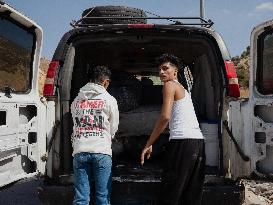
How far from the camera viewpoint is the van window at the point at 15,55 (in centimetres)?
453

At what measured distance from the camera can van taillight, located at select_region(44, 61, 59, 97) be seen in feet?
14.7

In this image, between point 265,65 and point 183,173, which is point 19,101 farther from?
point 265,65

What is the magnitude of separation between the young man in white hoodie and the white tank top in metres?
0.59

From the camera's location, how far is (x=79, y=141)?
4.25 metres

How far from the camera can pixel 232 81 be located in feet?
14.5

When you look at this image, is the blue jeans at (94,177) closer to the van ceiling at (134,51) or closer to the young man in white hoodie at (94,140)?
the young man in white hoodie at (94,140)

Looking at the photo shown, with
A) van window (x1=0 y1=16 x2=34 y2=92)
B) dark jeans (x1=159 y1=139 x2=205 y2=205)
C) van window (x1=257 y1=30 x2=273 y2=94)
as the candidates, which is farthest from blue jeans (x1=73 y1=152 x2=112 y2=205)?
van window (x1=257 y1=30 x2=273 y2=94)

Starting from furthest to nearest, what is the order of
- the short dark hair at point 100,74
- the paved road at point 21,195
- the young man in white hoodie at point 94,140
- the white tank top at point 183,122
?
1. the paved road at point 21,195
2. the short dark hair at point 100,74
3. the young man in white hoodie at point 94,140
4. the white tank top at point 183,122

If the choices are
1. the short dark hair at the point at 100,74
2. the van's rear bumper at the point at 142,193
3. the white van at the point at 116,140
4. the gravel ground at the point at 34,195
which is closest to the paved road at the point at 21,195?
the gravel ground at the point at 34,195

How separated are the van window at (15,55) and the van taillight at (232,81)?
2.20 metres

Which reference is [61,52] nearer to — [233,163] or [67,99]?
[67,99]

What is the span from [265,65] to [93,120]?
175 cm

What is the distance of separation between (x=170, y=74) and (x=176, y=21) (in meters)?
0.80

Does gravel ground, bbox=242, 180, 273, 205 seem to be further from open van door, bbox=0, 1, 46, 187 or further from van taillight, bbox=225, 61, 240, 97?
open van door, bbox=0, 1, 46, 187
